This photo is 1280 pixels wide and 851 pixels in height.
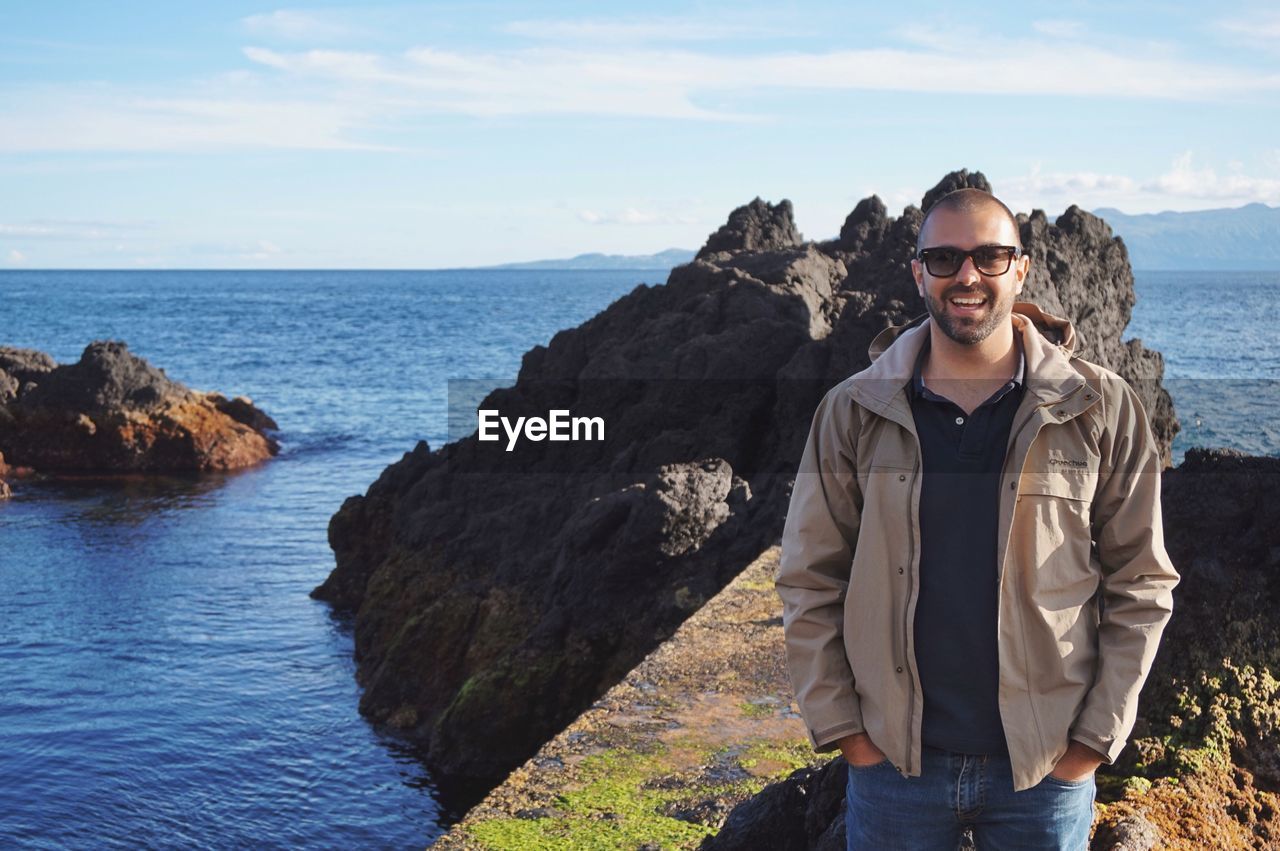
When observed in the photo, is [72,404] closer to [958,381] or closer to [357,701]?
[357,701]

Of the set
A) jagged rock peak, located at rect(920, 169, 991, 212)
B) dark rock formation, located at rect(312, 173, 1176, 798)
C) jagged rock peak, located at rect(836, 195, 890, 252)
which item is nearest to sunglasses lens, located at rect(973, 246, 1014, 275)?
dark rock formation, located at rect(312, 173, 1176, 798)

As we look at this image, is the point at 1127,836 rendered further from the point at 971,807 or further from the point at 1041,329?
the point at 1041,329

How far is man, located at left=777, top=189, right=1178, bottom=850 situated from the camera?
3166mm

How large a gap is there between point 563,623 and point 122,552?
13.6 meters

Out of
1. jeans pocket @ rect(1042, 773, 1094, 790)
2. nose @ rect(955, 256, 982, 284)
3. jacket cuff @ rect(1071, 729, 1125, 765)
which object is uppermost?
nose @ rect(955, 256, 982, 284)

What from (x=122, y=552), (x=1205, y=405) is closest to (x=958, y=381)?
(x=122, y=552)

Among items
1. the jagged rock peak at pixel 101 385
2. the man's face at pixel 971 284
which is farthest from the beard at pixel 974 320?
the jagged rock peak at pixel 101 385

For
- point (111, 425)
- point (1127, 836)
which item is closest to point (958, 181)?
point (1127, 836)

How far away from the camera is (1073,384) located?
322cm

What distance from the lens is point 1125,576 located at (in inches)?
126

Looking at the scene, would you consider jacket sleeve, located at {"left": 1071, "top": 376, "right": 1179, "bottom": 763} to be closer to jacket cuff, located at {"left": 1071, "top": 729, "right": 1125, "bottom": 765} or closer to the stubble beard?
jacket cuff, located at {"left": 1071, "top": 729, "right": 1125, "bottom": 765}

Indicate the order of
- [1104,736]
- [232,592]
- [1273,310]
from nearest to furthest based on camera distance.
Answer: [1104,736] → [232,592] → [1273,310]

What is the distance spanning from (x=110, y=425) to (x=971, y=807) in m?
29.9

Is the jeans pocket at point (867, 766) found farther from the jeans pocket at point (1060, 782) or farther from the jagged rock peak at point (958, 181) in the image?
the jagged rock peak at point (958, 181)
